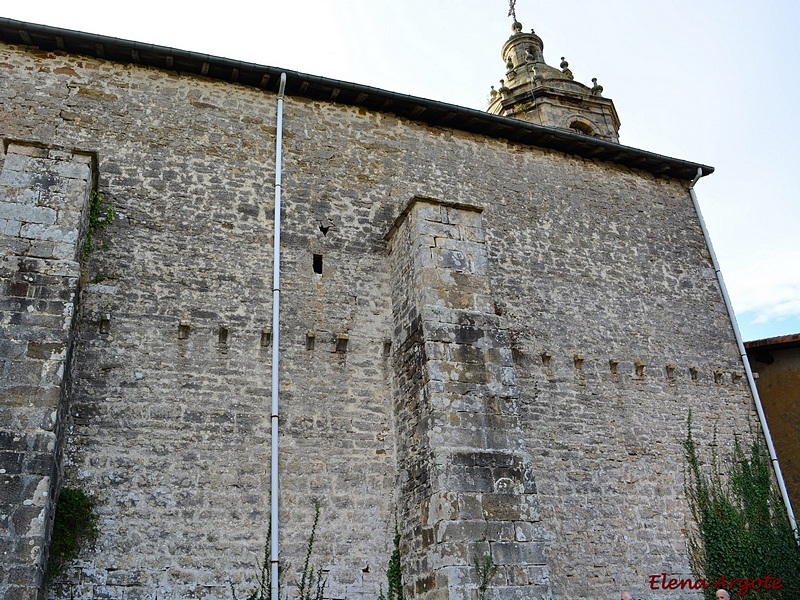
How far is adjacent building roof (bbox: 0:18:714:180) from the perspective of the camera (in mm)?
8500

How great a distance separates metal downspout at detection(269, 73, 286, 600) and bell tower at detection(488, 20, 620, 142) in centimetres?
679

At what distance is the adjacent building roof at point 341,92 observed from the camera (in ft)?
27.9

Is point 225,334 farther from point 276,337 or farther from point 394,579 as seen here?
point 394,579

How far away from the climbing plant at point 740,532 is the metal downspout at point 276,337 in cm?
550

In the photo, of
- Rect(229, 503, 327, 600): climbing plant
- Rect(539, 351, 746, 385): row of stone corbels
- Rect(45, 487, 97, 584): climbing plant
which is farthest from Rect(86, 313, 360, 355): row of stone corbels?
Rect(539, 351, 746, 385): row of stone corbels

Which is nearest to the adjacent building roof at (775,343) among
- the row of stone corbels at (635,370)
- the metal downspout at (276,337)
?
the row of stone corbels at (635,370)

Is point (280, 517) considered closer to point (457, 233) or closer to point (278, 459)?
point (278, 459)

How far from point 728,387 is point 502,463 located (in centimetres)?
538

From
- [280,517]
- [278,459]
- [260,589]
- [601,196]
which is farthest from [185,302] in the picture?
[601,196]

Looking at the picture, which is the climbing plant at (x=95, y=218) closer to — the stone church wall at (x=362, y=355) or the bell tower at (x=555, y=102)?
the stone church wall at (x=362, y=355)

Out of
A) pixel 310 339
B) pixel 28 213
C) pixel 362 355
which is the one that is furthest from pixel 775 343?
pixel 28 213

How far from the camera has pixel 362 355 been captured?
8336 millimetres

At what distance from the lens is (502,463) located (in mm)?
6867

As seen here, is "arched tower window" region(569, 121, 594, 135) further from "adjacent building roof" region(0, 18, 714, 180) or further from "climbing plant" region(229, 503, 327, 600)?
"climbing plant" region(229, 503, 327, 600)
